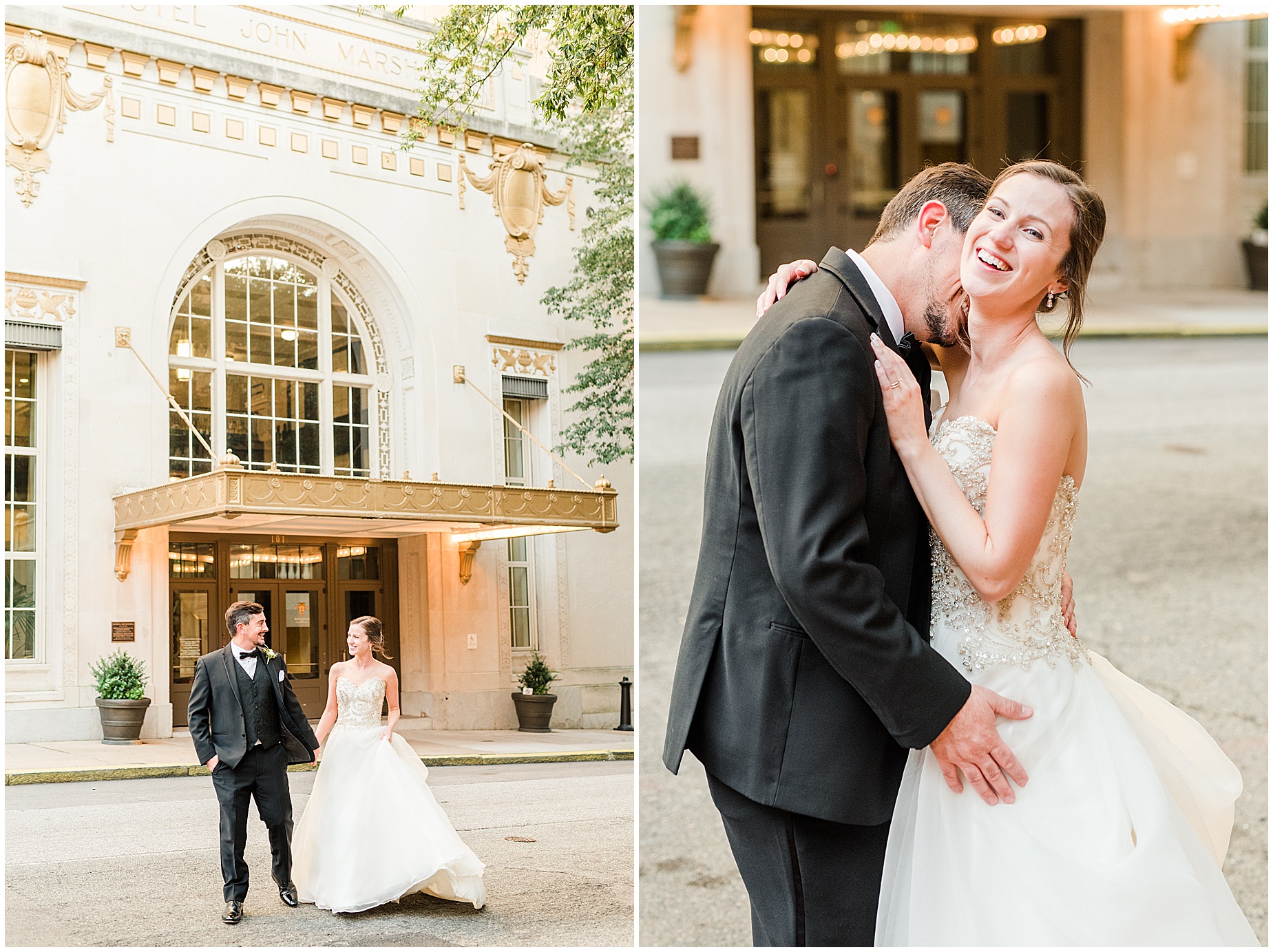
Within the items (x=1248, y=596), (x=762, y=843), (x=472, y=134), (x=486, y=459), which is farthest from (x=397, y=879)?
(x=1248, y=596)

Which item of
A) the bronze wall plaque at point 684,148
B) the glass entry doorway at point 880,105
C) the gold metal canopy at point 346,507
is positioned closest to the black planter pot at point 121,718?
the gold metal canopy at point 346,507

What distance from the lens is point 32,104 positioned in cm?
374

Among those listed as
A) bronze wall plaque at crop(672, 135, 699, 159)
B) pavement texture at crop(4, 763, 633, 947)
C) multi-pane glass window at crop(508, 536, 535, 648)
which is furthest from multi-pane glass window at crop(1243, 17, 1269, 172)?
pavement texture at crop(4, 763, 633, 947)

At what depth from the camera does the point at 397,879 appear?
13.0 feet

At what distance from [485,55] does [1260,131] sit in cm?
1330

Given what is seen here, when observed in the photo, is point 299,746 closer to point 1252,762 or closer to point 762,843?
point 762,843

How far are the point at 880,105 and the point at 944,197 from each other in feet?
42.4

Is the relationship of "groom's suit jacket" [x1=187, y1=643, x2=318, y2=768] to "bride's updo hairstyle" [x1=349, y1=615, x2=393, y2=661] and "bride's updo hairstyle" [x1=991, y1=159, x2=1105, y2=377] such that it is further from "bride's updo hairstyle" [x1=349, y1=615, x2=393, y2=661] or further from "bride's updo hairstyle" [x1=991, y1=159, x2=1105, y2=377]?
"bride's updo hairstyle" [x1=991, y1=159, x2=1105, y2=377]

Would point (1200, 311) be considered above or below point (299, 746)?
above

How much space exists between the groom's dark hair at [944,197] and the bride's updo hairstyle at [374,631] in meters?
2.40

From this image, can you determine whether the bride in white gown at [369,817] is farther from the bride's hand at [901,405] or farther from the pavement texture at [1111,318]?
the pavement texture at [1111,318]

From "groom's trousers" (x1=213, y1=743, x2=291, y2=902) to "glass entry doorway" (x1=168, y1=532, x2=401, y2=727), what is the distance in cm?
24

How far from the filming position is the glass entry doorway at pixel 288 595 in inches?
149

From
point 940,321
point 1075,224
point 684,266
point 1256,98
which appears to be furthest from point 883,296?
point 1256,98
